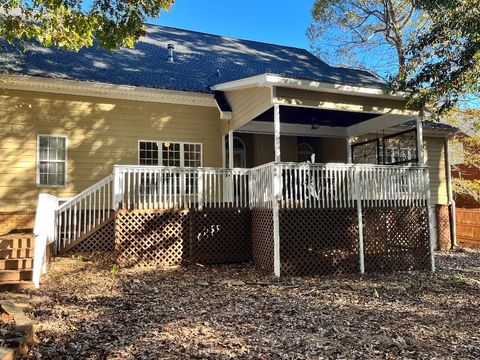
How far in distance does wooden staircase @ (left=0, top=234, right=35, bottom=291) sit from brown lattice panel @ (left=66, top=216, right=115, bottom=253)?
6.09 feet

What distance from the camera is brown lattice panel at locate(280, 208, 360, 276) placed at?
9.46m

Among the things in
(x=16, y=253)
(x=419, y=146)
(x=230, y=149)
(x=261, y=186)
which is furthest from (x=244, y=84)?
(x=16, y=253)

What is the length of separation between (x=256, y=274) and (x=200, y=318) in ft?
11.5

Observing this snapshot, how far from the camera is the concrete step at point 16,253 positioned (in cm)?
792

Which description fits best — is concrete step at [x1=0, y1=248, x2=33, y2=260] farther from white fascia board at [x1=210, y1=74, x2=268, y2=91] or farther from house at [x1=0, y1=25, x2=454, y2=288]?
white fascia board at [x1=210, y1=74, x2=268, y2=91]

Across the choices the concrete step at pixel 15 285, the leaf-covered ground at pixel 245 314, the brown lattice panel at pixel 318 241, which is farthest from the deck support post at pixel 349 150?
the concrete step at pixel 15 285

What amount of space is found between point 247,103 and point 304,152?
4.99 metres

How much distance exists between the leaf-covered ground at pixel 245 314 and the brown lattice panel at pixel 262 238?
1.36ft

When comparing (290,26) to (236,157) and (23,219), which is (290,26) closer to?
(236,157)

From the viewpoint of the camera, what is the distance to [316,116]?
507 inches

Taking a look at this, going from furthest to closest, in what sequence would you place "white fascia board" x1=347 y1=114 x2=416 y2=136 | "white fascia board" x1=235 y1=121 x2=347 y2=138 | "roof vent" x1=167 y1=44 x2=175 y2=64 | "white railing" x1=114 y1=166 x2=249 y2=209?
"roof vent" x1=167 y1=44 x2=175 y2=64, "white fascia board" x1=235 y1=121 x2=347 y2=138, "white fascia board" x1=347 y1=114 x2=416 y2=136, "white railing" x1=114 y1=166 x2=249 y2=209

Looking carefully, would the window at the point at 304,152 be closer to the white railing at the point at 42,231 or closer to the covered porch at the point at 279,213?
the covered porch at the point at 279,213

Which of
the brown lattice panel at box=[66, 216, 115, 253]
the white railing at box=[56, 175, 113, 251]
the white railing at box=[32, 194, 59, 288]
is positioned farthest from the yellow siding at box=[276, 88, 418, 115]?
the white railing at box=[32, 194, 59, 288]

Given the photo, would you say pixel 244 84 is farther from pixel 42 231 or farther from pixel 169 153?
pixel 42 231
